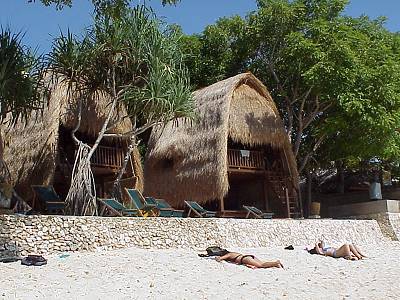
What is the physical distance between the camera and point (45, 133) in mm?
15492

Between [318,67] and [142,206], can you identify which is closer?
[142,206]

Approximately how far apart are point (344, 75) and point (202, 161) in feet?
16.0

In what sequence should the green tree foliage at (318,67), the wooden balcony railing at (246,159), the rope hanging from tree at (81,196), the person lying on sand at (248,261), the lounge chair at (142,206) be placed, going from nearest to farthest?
the person lying on sand at (248,261) → the rope hanging from tree at (81,196) → the lounge chair at (142,206) → the green tree foliage at (318,67) → the wooden balcony railing at (246,159)

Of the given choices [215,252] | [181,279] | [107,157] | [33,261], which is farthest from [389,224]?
[33,261]

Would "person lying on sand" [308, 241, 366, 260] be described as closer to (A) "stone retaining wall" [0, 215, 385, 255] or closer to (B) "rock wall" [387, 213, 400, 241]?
Result: (A) "stone retaining wall" [0, 215, 385, 255]

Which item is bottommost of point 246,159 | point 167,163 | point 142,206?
point 142,206

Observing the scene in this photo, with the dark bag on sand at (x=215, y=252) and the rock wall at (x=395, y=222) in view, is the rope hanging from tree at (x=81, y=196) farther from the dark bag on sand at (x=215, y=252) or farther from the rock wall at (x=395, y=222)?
the rock wall at (x=395, y=222)

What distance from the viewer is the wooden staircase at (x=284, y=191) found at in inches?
752

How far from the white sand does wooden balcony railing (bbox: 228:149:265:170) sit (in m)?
7.28

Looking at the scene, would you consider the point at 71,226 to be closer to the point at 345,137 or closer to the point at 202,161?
the point at 202,161

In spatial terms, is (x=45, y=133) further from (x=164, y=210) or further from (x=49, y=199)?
(x=164, y=210)

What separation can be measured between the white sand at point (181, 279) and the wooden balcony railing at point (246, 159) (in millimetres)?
7281

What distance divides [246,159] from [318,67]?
3.63m

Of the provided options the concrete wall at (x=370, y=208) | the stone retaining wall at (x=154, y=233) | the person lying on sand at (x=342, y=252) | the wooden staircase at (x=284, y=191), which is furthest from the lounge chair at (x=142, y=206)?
the concrete wall at (x=370, y=208)
